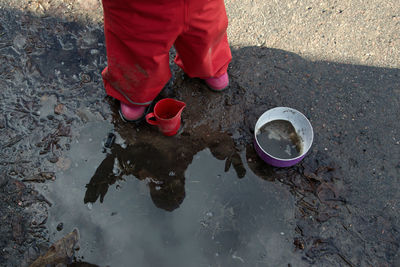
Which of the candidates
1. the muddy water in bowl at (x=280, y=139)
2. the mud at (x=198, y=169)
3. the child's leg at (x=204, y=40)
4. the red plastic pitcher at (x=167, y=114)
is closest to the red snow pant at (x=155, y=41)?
the child's leg at (x=204, y=40)

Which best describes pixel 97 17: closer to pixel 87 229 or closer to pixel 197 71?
pixel 197 71

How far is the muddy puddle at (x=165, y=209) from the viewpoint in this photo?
1.76m

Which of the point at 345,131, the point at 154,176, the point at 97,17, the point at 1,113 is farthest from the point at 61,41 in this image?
the point at 345,131

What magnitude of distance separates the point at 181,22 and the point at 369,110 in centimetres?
A: 163

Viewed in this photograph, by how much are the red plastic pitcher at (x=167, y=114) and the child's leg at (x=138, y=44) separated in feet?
0.33

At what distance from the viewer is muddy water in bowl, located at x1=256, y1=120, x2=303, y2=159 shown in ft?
6.54

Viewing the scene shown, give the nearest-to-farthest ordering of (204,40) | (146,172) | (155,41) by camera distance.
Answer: (155,41) < (204,40) < (146,172)

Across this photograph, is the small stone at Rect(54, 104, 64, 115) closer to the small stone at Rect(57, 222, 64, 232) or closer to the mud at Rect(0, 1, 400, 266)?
the mud at Rect(0, 1, 400, 266)

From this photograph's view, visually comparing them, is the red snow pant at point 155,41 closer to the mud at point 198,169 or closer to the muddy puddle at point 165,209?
the mud at point 198,169

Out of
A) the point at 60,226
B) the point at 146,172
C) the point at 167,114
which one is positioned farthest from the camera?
the point at 167,114

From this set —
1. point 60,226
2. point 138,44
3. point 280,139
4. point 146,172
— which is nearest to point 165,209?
point 146,172

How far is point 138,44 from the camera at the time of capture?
1.49 m

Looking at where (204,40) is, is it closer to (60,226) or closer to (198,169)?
(198,169)

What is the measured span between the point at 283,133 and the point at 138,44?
3.91 feet
